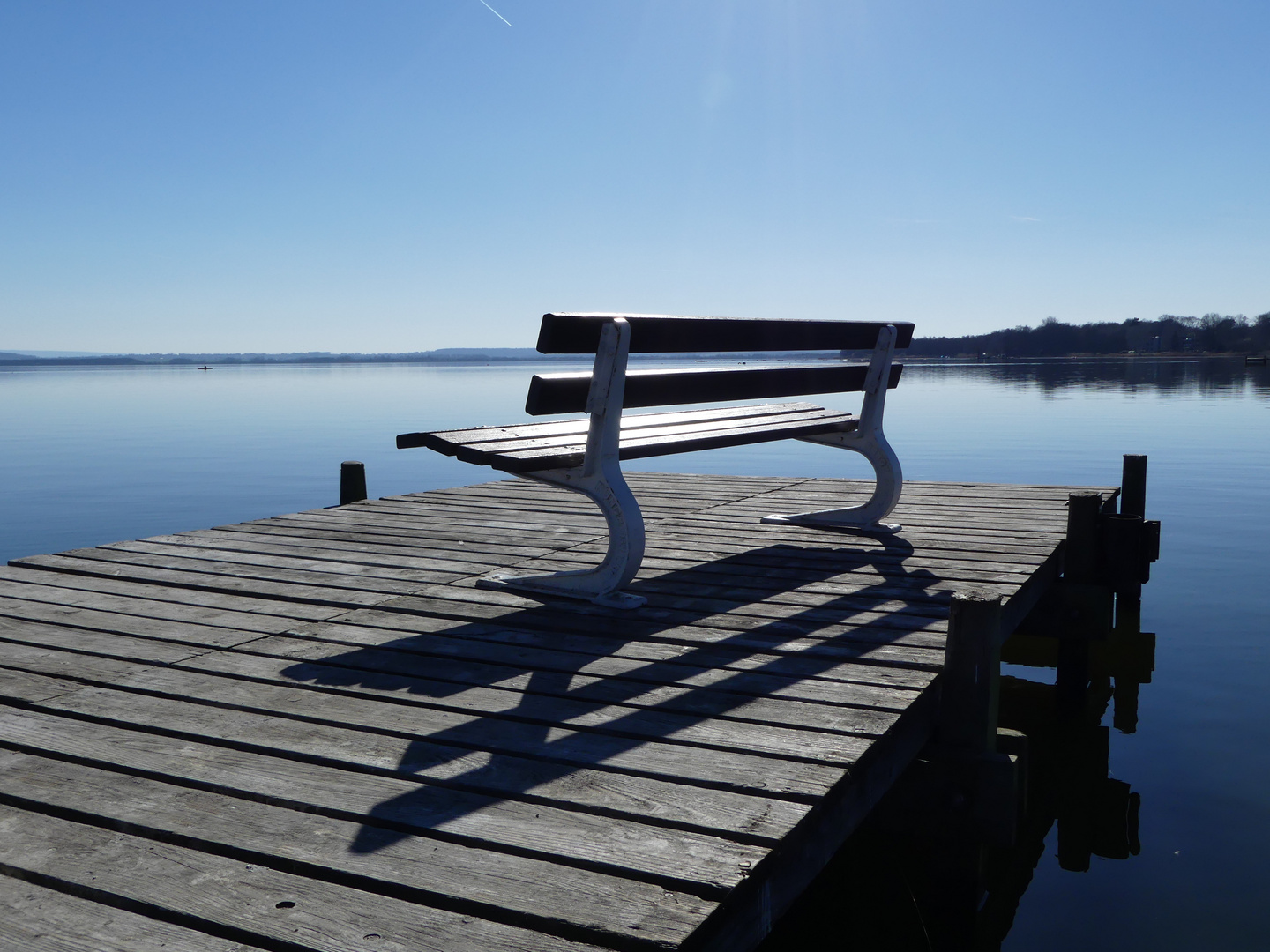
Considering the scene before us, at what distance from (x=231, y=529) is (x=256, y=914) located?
4927 millimetres

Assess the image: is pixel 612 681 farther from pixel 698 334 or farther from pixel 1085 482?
pixel 1085 482

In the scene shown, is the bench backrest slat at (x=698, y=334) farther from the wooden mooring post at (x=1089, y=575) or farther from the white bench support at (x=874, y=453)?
the wooden mooring post at (x=1089, y=575)

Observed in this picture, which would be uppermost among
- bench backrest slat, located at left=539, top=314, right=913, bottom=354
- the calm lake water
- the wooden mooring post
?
bench backrest slat, located at left=539, top=314, right=913, bottom=354

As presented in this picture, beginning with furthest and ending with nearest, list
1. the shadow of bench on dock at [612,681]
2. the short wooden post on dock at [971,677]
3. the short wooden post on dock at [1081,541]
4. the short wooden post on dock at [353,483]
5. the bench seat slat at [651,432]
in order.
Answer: the short wooden post on dock at [353,483] < the short wooden post on dock at [1081,541] < the bench seat slat at [651,432] < the short wooden post on dock at [971,677] < the shadow of bench on dock at [612,681]

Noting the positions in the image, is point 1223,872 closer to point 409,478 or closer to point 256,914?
point 256,914

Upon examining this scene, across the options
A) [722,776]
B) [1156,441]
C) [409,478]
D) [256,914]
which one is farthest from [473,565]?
[1156,441]

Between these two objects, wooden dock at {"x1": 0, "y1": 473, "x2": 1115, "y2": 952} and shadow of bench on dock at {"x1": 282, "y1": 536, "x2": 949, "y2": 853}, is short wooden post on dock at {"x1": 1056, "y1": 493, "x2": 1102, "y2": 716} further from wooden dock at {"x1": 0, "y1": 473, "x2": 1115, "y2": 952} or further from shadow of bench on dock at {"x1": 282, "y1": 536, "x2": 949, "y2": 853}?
shadow of bench on dock at {"x1": 282, "y1": 536, "x2": 949, "y2": 853}

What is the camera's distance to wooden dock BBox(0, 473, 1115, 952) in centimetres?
189

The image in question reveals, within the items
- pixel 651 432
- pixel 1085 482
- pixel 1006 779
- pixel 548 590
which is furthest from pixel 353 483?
pixel 1085 482

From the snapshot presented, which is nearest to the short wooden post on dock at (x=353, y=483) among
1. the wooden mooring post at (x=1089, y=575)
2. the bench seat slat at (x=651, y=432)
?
the bench seat slat at (x=651, y=432)

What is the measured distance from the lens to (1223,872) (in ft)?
15.0

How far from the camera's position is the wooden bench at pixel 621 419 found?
3.93 m

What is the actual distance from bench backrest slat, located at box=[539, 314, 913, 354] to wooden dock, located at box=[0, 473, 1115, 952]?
113 centimetres

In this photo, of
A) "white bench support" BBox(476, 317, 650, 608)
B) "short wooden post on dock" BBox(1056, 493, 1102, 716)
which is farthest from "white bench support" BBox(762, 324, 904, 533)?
"white bench support" BBox(476, 317, 650, 608)
